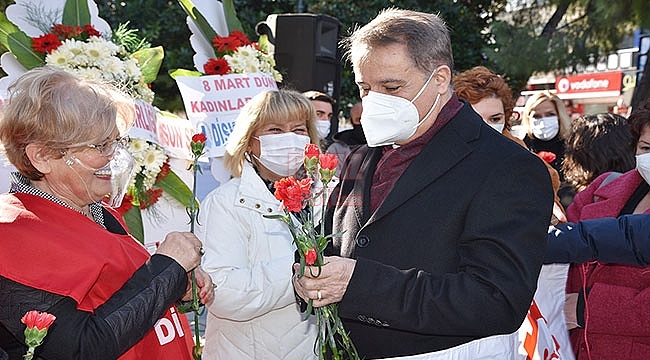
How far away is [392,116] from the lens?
1.98 metres

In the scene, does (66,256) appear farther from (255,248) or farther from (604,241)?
(604,241)

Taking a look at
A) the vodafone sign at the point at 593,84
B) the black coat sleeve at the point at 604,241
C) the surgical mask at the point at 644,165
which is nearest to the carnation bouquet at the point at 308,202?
the black coat sleeve at the point at 604,241

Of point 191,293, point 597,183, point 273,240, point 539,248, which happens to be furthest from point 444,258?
point 597,183

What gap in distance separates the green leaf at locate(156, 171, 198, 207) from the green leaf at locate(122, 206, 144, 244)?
265 millimetres

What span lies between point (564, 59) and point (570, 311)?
28.1ft

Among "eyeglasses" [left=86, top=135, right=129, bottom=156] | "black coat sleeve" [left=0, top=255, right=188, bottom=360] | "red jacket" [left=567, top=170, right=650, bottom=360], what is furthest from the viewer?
"red jacket" [left=567, top=170, right=650, bottom=360]

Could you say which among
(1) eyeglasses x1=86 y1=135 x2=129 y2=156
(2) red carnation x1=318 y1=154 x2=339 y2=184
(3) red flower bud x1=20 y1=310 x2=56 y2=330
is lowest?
(3) red flower bud x1=20 y1=310 x2=56 y2=330

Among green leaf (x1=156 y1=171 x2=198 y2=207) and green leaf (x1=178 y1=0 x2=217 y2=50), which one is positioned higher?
green leaf (x1=178 y1=0 x2=217 y2=50)

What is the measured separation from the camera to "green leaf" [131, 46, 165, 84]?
3.80m

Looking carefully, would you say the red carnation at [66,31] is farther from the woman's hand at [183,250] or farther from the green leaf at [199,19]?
the woman's hand at [183,250]

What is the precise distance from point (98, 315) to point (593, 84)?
78.9 feet

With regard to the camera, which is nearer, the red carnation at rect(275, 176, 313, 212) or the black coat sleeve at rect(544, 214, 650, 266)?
the red carnation at rect(275, 176, 313, 212)

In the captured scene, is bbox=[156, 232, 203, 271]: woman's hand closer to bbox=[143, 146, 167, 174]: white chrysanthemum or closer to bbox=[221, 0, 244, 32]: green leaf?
bbox=[143, 146, 167, 174]: white chrysanthemum

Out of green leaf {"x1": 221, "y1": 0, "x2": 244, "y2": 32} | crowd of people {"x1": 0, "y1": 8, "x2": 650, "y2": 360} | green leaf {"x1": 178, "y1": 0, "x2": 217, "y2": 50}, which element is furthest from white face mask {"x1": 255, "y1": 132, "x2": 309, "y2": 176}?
green leaf {"x1": 221, "y1": 0, "x2": 244, "y2": 32}
